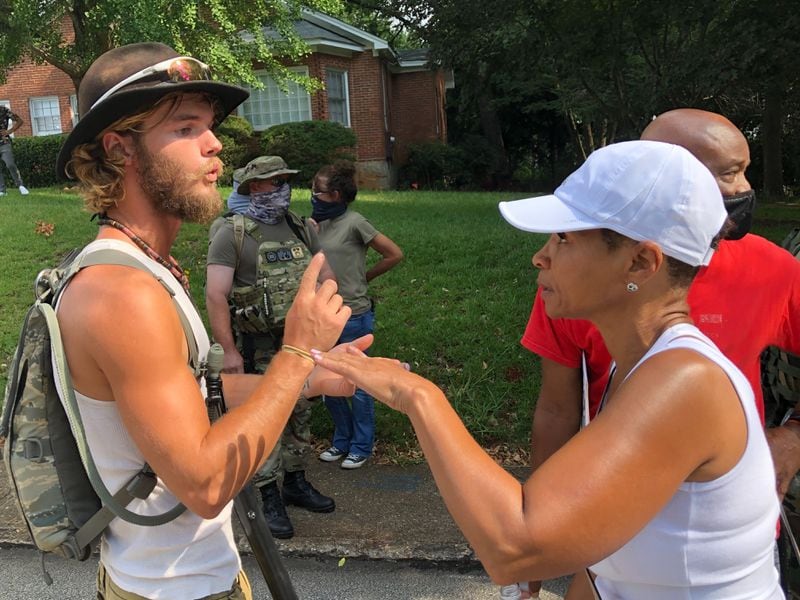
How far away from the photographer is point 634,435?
1.21 metres

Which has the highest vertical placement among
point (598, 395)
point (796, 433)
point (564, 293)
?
point (564, 293)

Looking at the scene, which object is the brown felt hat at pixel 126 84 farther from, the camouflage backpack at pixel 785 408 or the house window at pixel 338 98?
the house window at pixel 338 98

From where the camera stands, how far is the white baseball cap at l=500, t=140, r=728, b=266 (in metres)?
1.36

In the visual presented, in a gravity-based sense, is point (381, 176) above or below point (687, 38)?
below

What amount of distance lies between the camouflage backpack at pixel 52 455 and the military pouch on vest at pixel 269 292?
7.68 ft

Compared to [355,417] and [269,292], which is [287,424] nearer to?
[355,417]

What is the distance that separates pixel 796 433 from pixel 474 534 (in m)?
1.57

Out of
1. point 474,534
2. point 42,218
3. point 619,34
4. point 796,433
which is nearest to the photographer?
point 474,534

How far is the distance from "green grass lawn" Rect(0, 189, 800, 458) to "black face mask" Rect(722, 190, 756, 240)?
9.82ft

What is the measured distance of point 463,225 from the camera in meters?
10.3

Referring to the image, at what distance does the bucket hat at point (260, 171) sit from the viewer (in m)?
4.24

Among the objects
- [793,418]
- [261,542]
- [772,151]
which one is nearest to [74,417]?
[261,542]

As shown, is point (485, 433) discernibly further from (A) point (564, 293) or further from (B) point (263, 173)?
(A) point (564, 293)

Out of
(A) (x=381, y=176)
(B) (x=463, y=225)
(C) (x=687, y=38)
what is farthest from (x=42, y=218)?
(A) (x=381, y=176)
